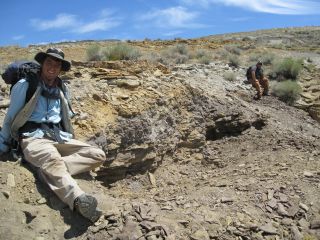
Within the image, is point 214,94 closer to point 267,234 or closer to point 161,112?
point 161,112

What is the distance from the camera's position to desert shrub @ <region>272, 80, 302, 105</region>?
12984 millimetres

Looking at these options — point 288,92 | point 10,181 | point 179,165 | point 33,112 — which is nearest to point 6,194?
point 10,181

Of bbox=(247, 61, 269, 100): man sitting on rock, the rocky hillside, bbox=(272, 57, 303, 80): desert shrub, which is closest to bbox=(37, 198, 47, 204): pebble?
the rocky hillside

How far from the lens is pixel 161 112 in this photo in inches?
337

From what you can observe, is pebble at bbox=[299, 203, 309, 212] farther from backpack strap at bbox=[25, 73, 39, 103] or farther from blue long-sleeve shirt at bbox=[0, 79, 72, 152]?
backpack strap at bbox=[25, 73, 39, 103]

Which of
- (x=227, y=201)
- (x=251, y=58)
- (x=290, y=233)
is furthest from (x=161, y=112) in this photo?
(x=251, y=58)

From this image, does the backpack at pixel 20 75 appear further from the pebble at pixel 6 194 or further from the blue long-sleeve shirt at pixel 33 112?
the pebble at pixel 6 194

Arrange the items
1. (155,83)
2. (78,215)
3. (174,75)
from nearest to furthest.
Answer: (78,215), (155,83), (174,75)

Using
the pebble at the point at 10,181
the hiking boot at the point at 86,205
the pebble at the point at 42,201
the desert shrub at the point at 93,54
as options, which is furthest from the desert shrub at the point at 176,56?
the hiking boot at the point at 86,205

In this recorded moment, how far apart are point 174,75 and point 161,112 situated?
A: 2.01 metres

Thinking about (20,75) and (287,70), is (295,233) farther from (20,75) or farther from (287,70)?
(287,70)

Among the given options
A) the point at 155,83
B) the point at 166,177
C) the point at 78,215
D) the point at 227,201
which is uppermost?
the point at 155,83

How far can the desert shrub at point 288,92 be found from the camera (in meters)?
13.0

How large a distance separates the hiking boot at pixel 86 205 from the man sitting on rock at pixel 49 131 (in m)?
0.08
